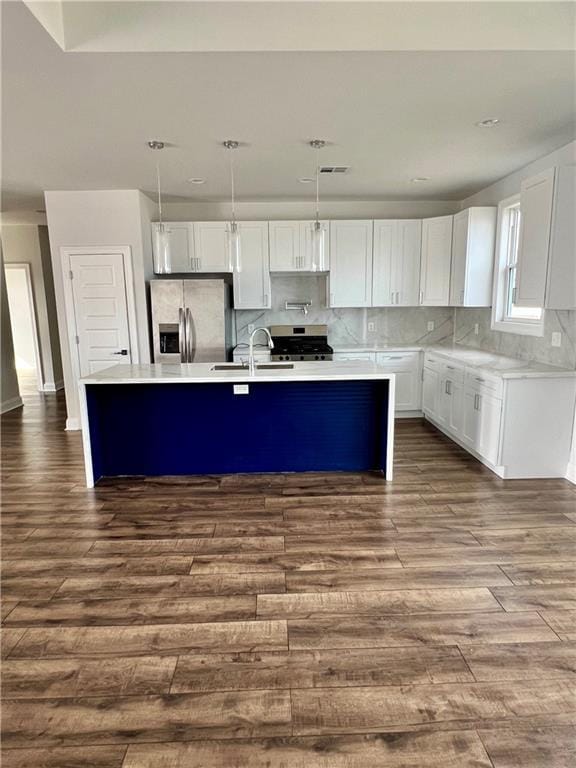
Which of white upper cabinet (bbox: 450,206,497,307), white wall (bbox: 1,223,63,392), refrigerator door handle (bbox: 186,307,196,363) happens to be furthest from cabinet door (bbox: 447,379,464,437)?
white wall (bbox: 1,223,63,392)

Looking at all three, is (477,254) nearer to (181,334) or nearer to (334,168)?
(334,168)

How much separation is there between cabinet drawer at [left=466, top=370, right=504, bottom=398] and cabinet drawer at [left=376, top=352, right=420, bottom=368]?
4.16 feet

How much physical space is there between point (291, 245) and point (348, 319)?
1.27 meters

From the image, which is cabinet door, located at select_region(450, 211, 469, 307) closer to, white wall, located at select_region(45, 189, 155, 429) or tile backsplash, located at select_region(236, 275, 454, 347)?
tile backsplash, located at select_region(236, 275, 454, 347)

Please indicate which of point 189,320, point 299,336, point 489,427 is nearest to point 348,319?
point 299,336

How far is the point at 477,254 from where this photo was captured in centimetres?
480

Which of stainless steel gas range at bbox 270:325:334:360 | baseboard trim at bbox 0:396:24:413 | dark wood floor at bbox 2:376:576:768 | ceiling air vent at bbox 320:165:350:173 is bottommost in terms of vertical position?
dark wood floor at bbox 2:376:576:768

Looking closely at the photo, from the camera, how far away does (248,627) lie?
2061 millimetres

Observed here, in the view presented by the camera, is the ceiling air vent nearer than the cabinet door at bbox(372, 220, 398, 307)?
Yes

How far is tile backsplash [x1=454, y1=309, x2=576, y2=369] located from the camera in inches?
145

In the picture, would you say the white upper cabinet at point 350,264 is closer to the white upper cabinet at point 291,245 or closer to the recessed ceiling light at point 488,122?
the white upper cabinet at point 291,245

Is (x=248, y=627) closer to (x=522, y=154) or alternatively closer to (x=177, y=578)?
(x=177, y=578)

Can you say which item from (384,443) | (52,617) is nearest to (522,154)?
(384,443)

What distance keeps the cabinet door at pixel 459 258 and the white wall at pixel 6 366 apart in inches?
237
